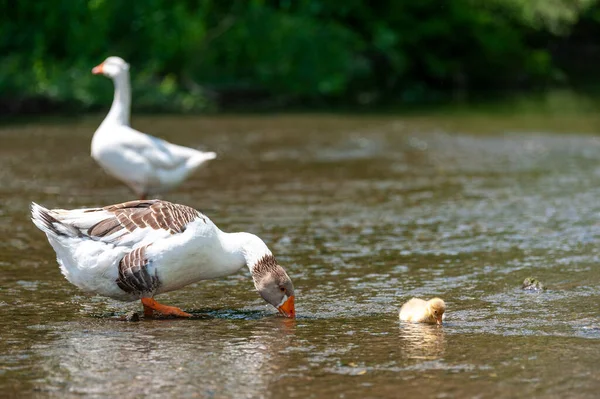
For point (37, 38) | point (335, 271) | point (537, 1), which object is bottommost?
point (335, 271)

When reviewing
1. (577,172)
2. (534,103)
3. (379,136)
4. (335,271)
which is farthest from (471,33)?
(335,271)

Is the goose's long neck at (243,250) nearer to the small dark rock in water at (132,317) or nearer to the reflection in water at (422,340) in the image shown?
the small dark rock in water at (132,317)

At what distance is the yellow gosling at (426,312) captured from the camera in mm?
5957

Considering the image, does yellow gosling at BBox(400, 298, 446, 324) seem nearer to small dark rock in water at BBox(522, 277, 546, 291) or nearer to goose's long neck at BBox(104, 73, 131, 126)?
small dark rock in water at BBox(522, 277, 546, 291)

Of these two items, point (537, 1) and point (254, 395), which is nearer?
point (254, 395)

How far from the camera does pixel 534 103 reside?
84.0 feet

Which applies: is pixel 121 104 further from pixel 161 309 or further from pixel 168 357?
pixel 168 357

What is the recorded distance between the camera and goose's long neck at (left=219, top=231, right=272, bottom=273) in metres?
6.44

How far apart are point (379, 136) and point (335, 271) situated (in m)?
10.7

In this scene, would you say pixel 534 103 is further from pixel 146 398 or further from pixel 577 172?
pixel 146 398

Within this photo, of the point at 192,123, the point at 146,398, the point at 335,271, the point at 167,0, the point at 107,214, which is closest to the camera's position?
the point at 146,398

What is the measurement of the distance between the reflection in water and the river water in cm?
2

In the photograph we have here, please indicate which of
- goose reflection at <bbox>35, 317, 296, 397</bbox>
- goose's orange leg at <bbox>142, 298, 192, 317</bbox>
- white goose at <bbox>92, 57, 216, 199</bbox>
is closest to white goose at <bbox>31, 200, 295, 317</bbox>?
goose's orange leg at <bbox>142, 298, 192, 317</bbox>

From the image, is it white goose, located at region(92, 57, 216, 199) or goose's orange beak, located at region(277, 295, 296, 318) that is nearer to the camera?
goose's orange beak, located at region(277, 295, 296, 318)
